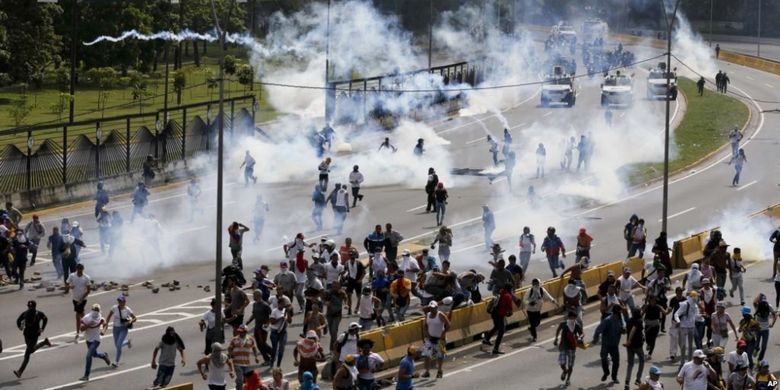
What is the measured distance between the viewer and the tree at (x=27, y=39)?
71125mm

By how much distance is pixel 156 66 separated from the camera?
84.7 meters

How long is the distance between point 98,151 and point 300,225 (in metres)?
8.66

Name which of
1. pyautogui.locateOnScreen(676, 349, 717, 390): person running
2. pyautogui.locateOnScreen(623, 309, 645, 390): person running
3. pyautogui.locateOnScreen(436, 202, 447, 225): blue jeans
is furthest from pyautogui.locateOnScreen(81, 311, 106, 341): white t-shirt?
pyautogui.locateOnScreen(436, 202, 447, 225): blue jeans

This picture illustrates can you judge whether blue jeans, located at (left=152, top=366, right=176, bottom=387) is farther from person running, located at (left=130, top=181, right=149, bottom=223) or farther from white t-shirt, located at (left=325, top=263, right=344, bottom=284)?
person running, located at (left=130, top=181, right=149, bottom=223)

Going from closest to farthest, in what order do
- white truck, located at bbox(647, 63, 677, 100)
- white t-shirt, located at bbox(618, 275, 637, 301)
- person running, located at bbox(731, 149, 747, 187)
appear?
white t-shirt, located at bbox(618, 275, 637, 301) → person running, located at bbox(731, 149, 747, 187) → white truck, located at bbox(647, 63, 677, 100)

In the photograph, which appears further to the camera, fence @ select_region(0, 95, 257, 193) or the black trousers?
fence @ select_region(0, 95, 257, 193)

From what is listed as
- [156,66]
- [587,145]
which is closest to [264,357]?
[587,145]

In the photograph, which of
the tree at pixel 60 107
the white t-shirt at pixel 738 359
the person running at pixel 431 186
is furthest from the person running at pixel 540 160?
the white t-shirt at pixel 738 359

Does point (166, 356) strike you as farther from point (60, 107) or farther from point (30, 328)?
point (60, 107)

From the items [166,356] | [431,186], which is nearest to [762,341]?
[166,356]

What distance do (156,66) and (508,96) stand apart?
23718 millimetres

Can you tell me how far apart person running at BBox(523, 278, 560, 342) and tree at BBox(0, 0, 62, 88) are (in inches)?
1900

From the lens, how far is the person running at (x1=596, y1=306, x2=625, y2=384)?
23.6 meters

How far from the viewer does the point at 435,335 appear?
2438 cm
